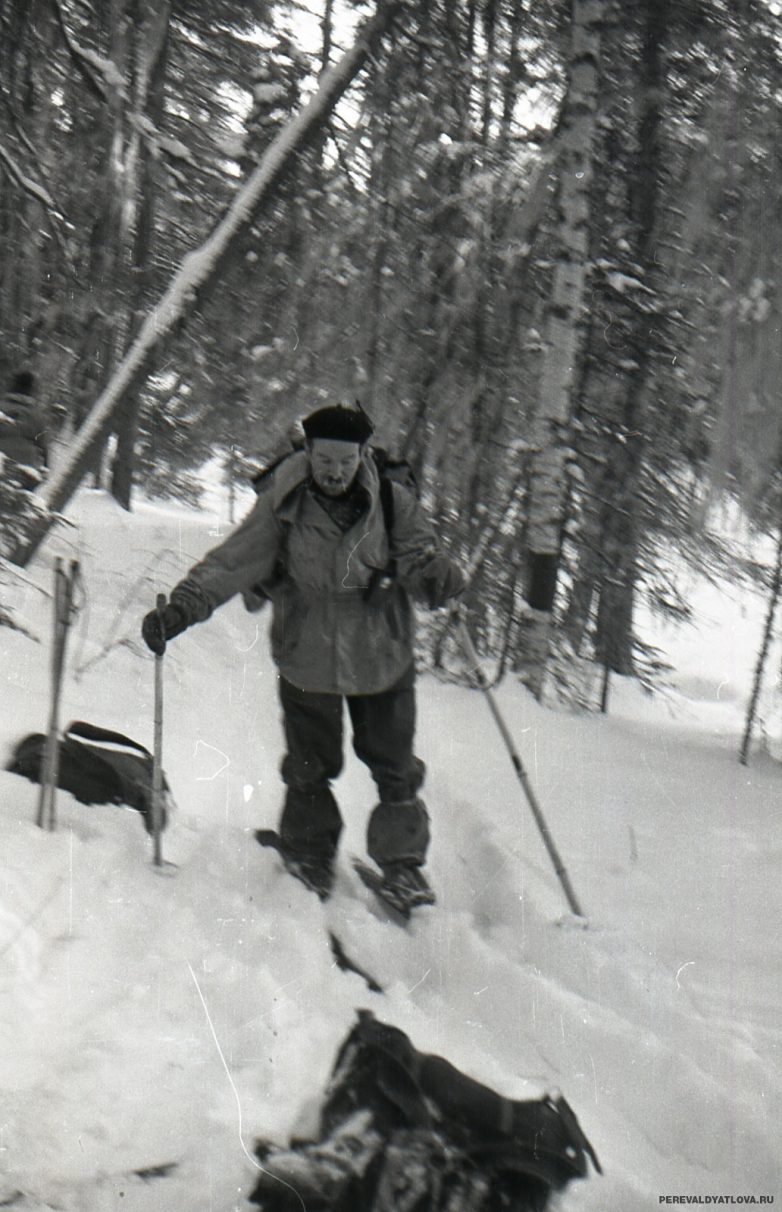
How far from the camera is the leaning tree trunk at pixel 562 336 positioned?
8.39m

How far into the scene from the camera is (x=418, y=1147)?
2803 mm

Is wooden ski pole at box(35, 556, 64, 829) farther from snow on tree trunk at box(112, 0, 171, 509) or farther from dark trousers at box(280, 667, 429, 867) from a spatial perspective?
snow on tree trunk at box(112, 0, 171, 509)

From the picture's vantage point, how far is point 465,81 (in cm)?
854

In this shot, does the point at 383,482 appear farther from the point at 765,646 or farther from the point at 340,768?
the point at 765,646

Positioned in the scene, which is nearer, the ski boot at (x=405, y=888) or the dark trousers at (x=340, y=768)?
the ski boot at (x=405, y=888)

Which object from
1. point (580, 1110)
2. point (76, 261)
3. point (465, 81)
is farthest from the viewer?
point (465, 81)

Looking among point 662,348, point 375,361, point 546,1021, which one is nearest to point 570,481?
point 662,348

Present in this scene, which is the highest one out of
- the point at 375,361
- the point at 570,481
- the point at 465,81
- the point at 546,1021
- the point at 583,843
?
the point at 465,81

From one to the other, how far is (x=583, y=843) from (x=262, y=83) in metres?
7.00

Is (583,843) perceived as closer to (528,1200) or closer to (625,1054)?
(625,1054)

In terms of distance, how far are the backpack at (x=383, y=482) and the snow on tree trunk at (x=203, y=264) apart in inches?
151

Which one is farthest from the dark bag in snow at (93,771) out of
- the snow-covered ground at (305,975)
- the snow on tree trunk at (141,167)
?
the snow on tree trunk at (141,167)

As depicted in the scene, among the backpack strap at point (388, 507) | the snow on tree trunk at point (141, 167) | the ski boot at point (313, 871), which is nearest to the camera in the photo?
the ski boot at point (313, 871)

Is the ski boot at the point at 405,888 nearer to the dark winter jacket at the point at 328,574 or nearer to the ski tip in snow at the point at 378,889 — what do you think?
the ski tip in snow at the point at 378,889
